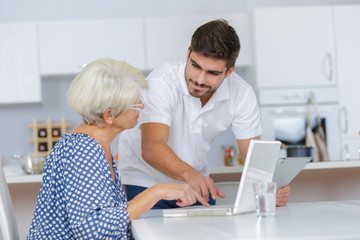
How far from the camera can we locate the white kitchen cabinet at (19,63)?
4.18 meters

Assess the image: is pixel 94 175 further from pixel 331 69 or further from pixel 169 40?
pixel 331 69

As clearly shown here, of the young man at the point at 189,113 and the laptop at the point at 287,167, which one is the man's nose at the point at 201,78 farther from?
the laptop at the point at 287,167

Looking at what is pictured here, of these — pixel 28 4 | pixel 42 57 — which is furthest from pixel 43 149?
pixel 28 4

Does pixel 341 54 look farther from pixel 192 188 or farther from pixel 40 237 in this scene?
pixel 40 237

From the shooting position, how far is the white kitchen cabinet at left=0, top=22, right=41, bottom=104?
13.7ft

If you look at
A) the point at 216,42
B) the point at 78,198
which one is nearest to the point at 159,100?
the point at 216,42

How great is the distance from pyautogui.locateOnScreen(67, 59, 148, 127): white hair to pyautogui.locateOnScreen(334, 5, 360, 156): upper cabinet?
118 inches

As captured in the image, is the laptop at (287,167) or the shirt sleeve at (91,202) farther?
the laptop at (287,167)

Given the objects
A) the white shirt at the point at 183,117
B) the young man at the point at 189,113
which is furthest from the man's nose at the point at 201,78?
the white shirt at the point at 183,117

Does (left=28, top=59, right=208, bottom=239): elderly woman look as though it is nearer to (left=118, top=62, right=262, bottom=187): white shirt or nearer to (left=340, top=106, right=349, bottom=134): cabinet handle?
(left=118, top=62, right=262, bottom=187): white shirt

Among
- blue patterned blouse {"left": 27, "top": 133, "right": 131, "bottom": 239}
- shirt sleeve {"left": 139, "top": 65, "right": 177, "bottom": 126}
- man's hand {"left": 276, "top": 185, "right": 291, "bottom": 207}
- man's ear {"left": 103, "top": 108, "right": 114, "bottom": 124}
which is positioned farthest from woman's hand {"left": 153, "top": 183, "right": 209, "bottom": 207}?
shirt sleeve {"left": 139, "top": 65, "right": 177, "bottom": 126}

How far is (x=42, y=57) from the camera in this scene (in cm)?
422

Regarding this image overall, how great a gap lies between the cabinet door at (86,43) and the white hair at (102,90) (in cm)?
273

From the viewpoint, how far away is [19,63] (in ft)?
13.8
